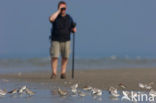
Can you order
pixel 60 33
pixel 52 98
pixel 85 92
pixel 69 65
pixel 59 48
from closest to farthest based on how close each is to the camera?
1. pixel 52 98
2. pixel 85 92
3. pixel 60 33
4. pixel 59 48
5. pixel 69 65

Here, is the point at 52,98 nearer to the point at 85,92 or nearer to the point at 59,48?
the point at 85,92

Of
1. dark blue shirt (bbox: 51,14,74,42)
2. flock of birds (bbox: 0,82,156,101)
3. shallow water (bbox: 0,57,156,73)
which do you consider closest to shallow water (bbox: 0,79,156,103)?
flock of birds (bbox: 0,82,156,101)

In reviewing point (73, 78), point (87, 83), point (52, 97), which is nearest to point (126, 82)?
point (87, 83)

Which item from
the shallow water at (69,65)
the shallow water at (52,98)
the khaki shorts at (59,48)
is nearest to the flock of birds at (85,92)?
the shallow water at (52,98)

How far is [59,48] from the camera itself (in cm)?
1587

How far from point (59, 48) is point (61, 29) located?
0.45 meters

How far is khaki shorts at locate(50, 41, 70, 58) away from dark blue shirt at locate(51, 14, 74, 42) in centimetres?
10

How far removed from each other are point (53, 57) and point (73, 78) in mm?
701

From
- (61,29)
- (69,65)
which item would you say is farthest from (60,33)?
(69,65)

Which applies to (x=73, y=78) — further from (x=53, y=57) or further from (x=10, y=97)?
(x=10, y=97)

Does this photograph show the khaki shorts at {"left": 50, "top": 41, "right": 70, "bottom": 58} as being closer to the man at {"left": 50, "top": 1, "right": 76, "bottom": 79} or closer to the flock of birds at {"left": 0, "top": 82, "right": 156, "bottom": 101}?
the man at {"left": 50, "top": 1, "right": 76, "bottom": 79}

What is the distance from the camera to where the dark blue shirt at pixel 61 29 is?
621 inches

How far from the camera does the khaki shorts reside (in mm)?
15773

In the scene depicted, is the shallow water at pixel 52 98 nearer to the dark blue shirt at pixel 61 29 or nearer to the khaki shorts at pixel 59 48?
the khaki shorts at pixel 59 48
